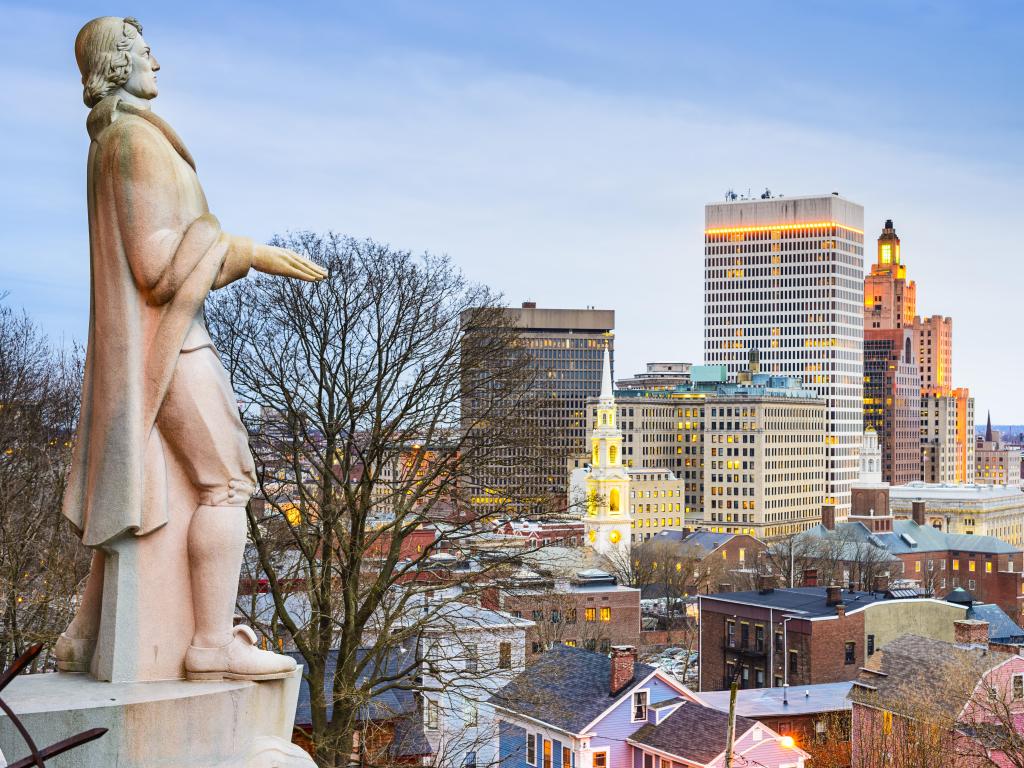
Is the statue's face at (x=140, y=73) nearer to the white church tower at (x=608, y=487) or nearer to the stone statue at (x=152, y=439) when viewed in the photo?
the stone statue at (x=152, y=439)

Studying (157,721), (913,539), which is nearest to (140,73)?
(157,721)

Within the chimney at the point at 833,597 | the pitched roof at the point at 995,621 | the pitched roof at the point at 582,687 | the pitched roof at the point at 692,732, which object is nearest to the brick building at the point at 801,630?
→ the chimney at the point at 833,597

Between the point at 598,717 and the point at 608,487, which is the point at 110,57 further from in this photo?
the point at 608,487

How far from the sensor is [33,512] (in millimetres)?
30281

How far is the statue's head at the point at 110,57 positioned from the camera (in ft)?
26.3

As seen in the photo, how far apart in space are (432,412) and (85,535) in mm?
19121

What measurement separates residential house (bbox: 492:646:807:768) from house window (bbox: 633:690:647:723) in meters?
0.03

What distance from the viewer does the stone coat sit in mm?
7645

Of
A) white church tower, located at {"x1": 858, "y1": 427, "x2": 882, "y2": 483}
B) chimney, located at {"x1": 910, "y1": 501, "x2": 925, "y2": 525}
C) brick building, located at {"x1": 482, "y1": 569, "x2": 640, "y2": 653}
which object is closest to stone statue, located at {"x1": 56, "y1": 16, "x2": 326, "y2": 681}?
brick building, located at {"x1": 482, "y1": 569, "x2": 640, "y2": 653}

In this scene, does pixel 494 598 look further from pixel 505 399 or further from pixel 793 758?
pixel 793 758

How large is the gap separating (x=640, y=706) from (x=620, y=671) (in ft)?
4.85

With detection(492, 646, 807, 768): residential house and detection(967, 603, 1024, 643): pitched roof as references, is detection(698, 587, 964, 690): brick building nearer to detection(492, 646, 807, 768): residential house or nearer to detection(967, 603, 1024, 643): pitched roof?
detection(967, 603, 1024, 643): pitched roof

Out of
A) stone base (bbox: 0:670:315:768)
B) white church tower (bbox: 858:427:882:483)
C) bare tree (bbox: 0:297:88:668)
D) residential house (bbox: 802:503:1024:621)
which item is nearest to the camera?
stone base (bbox: 0:670:315:768)

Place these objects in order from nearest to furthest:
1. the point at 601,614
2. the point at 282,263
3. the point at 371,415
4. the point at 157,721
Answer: the point at 157,721 < the point at 282,263 < the point at 371,415 < the point at 601,614
